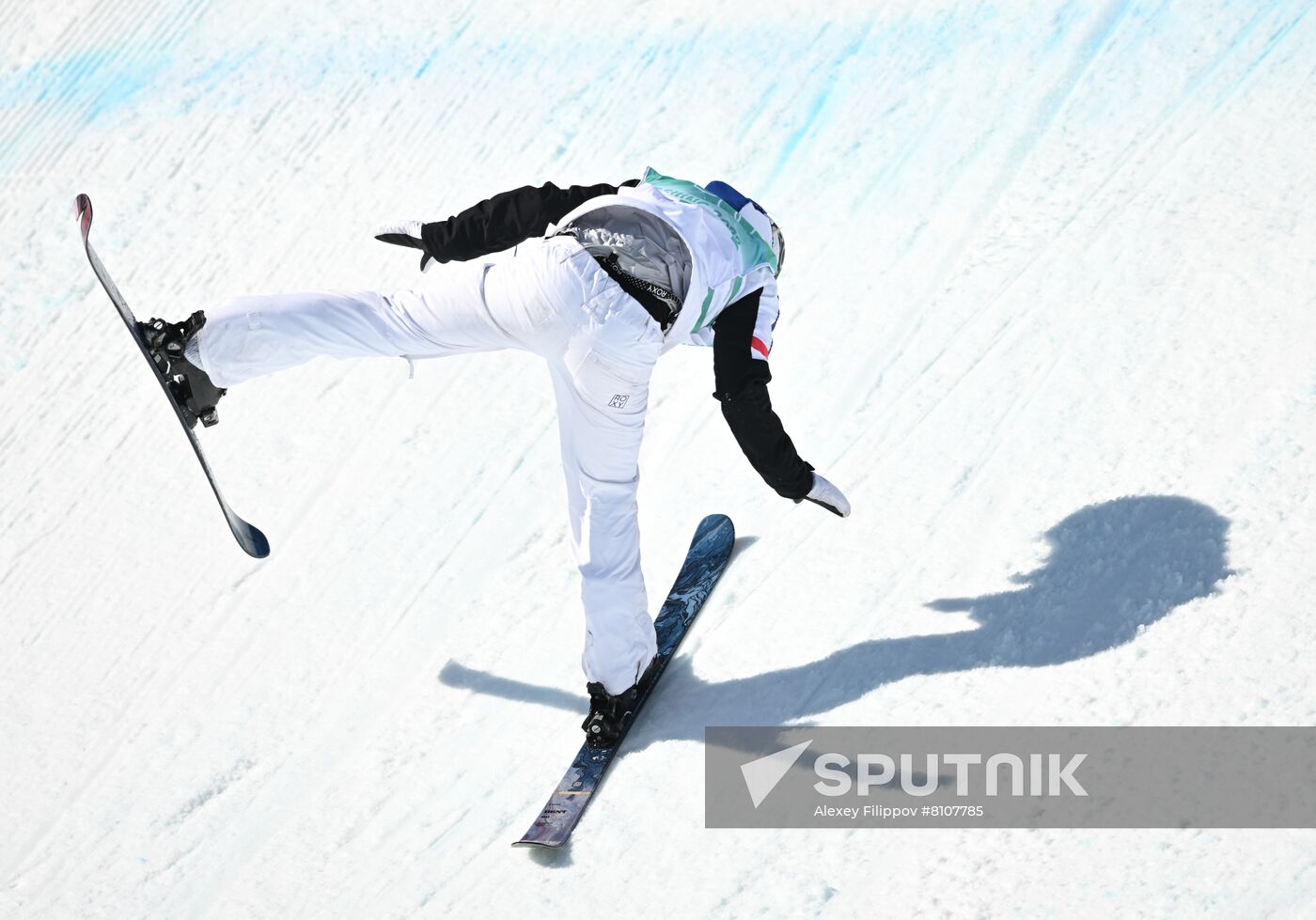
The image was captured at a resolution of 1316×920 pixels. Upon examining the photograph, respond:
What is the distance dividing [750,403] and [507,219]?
2.63ft

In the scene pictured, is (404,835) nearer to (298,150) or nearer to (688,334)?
(688,334)

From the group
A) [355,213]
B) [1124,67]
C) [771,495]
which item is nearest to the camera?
[771,495]

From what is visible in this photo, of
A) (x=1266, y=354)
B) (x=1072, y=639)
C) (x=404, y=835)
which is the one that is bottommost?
(x=404, y=835)

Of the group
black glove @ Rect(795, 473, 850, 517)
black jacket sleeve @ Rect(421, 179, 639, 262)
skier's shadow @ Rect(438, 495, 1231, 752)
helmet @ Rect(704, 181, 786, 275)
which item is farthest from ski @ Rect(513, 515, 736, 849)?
black jacket sleeve @ Rect(421, 179, 639, 262)

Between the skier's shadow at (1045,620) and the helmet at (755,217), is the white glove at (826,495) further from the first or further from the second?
the helmet at (755,217)

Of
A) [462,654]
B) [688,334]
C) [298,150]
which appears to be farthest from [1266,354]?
[298,150]

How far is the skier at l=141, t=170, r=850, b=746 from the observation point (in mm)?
2830

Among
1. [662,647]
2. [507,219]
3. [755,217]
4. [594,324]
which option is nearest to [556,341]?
[594,324]

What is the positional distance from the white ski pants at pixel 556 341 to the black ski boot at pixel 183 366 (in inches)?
1.7

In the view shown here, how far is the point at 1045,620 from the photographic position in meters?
3.03

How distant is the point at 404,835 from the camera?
10.1ft

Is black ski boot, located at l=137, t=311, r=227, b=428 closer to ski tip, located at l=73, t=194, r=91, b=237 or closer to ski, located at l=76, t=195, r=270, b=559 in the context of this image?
ski, located at l=76, t=195, r=270, b=559

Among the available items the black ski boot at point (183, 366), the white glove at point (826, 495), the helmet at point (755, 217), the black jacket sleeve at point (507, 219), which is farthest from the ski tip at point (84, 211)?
the white glove at point (826, 495)

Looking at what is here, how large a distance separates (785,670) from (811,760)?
326 mm
